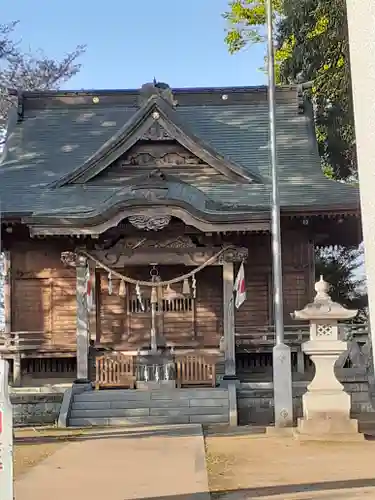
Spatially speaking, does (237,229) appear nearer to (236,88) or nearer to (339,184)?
(339,184)

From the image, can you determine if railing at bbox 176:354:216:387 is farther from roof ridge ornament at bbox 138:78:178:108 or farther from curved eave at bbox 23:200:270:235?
roof ridge ornament at bbox 138:78:178:108

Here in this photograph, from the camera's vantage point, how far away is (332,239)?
20.5 metres

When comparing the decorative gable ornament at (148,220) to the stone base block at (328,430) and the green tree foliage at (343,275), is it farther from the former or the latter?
the green tree foliage at (343,275)

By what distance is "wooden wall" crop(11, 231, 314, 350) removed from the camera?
63.4 ft

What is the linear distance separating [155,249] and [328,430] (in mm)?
6727

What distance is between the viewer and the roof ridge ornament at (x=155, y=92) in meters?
23.2

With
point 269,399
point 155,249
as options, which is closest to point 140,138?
point 155,249

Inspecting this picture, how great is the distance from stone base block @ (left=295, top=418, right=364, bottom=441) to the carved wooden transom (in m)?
8.93

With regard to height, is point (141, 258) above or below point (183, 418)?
above

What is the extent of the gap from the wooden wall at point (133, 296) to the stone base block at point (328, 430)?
606cm

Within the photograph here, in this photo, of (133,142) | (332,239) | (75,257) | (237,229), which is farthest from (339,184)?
(75,257)

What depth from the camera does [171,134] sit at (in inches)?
797

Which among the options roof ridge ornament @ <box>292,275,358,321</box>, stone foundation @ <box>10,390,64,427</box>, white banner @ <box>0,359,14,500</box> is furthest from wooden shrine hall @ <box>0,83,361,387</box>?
white banner @ <box>0,359,14,500</box>

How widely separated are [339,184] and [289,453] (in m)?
10.2
